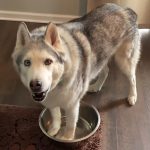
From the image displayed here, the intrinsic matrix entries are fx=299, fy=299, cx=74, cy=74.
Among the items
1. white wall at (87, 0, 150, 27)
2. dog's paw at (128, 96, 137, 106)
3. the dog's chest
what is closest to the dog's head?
the dog's chest

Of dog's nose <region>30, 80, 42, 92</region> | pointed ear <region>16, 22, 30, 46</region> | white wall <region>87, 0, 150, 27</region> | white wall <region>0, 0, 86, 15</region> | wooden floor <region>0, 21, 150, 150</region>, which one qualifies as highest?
pointed ear <region>16, 22, 30, 46</region>

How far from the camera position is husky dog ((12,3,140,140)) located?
1.46m

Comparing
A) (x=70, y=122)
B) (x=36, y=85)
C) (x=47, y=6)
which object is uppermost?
(x=36, y=85)

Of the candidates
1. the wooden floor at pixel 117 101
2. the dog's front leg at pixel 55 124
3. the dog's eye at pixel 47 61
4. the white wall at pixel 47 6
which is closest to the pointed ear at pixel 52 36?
the dog's eye at pixel 47 61

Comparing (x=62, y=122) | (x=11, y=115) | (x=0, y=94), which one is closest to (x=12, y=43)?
(x=0, y=94)

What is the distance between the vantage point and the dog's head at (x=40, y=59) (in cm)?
144

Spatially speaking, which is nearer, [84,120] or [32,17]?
[84,120]

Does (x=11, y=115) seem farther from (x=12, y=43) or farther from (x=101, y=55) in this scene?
(x=12, y=43)

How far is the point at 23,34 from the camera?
4.99ft

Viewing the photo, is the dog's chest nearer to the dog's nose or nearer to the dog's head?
the dog's head

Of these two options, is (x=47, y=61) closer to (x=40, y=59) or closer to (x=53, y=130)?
(x=40, y=59)

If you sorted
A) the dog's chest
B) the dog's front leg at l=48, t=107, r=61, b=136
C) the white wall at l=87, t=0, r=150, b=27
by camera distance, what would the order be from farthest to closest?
the white wall at l=87, t=0, r=150, b=27 → the dog's front leg at l=48, t=107, r=61, b=136 → the dog's chest

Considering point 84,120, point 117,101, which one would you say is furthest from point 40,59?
point 117,101

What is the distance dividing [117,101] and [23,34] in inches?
45.7
